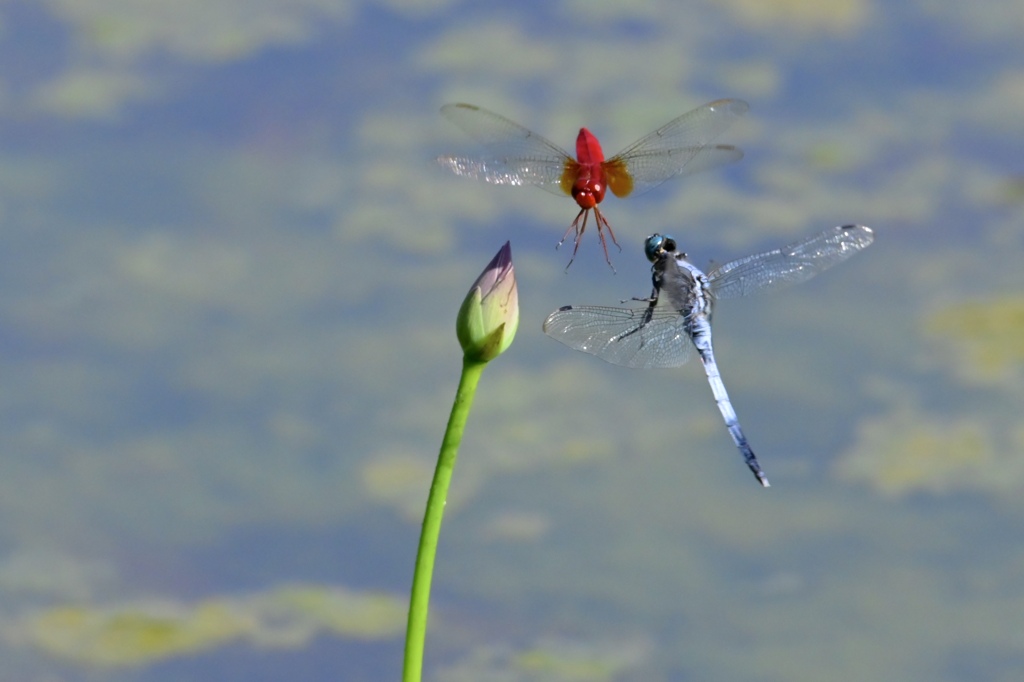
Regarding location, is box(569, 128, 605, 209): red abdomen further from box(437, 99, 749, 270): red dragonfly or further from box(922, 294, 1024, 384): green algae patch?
box(922, 294, 1024, 384): green algae patch

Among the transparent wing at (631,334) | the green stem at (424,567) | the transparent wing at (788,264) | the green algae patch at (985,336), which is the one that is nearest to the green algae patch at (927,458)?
the green algae patch at (985,336)

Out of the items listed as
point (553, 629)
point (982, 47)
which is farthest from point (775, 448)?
point (982, 47)

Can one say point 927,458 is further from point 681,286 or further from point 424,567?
point 424,567

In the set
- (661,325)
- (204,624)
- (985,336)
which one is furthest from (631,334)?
(985,336)

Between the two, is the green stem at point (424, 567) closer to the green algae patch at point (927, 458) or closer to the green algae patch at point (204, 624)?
the green algae patch at point (204, 624)

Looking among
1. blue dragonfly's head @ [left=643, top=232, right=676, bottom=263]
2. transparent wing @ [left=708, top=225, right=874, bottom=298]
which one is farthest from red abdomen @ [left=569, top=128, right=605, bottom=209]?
transparent wing @ [left=708, top=225, right=874, bottom=298]

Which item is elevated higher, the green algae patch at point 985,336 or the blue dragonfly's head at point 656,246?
the green algae patch at point 985,336

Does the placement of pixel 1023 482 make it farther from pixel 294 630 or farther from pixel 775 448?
pixel 294 630
